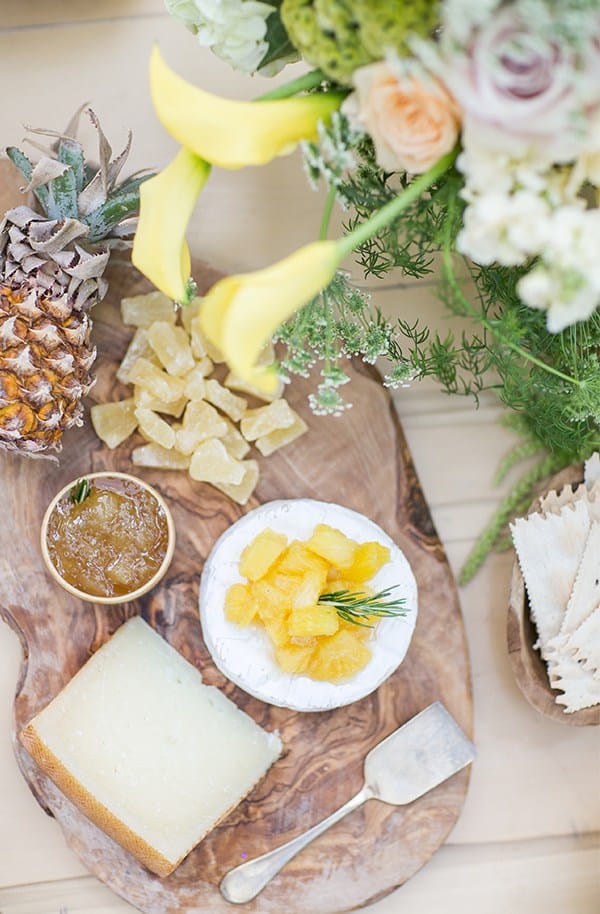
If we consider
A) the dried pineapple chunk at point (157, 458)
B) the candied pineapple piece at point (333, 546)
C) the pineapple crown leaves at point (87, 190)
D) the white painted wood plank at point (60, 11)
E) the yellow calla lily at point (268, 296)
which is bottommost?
the candied pineapple piece at point (333, 546)

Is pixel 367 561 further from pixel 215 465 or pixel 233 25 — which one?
pixel 233 25

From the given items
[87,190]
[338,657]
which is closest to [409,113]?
[87,190]

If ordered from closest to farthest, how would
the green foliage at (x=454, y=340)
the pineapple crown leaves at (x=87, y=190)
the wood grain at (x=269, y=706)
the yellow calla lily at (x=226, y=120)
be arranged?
the yellow calla lily at (x=226, y=120), the green foliage at (x=454, y=340), the pineapple crown leaves at (x=87, y=190), the wood grain at (x=269, y=706)

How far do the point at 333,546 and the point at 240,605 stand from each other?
0.17 meters

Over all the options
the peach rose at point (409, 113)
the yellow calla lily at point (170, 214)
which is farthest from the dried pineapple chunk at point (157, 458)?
the peach rose at point (409, 113)

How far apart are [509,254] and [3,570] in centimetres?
103

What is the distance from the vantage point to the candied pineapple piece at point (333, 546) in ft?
4.77

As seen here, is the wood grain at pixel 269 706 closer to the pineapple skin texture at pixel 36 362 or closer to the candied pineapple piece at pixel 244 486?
the candied pineapple piece at pixel 244 486

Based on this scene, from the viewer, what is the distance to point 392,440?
5.18 ft

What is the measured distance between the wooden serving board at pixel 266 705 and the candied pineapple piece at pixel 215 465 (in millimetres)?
48

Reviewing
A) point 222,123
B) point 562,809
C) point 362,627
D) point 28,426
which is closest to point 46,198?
point 28,426

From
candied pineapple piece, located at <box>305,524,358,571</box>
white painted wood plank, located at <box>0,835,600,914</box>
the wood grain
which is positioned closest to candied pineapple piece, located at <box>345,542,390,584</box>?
candied pineapple piece, located at <box>305,524,358,571</box>

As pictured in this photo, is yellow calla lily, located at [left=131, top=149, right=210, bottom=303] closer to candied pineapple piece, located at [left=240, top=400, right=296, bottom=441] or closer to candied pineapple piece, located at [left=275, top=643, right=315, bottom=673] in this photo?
candied pineapple piece, located at [left=240, top=400, right=296, bottom=441]

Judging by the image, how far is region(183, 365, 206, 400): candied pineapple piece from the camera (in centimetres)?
153
